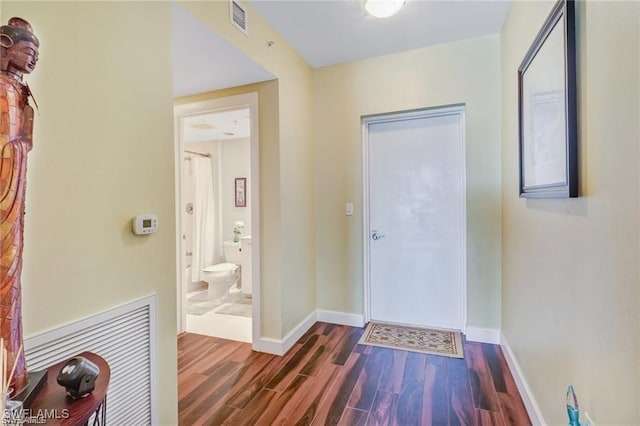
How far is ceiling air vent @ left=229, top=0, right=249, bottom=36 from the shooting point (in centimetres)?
191

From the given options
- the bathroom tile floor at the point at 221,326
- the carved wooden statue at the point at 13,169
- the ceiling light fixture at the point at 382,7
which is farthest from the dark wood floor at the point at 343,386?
the ceiling light fixture at the point at 382,7

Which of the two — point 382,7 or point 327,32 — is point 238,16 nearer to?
point 327,32

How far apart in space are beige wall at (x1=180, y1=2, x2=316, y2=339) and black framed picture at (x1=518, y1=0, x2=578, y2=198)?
1712mm

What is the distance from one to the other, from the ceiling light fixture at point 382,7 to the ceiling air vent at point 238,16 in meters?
0.83

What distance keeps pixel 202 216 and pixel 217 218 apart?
46cm

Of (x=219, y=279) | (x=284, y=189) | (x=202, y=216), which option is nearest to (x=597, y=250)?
(x=284, y=189)

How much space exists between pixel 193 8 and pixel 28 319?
5.28 feet

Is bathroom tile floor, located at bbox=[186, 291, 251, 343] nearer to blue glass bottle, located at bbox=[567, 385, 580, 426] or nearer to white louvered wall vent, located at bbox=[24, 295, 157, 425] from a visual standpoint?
white louvered wall vent, located at bbox=[24, 295, 157, 425]

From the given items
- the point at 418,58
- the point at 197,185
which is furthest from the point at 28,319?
the point at 197,185

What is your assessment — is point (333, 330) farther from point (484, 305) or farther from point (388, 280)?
point (484, 305)

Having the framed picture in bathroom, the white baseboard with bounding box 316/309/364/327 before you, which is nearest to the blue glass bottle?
the white baseboard with bounding box 316/309/364/327

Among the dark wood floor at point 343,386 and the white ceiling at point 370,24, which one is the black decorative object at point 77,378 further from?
the white ceiling at point 370,24

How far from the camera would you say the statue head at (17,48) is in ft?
2.58

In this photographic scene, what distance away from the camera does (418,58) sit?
2.72 meters
